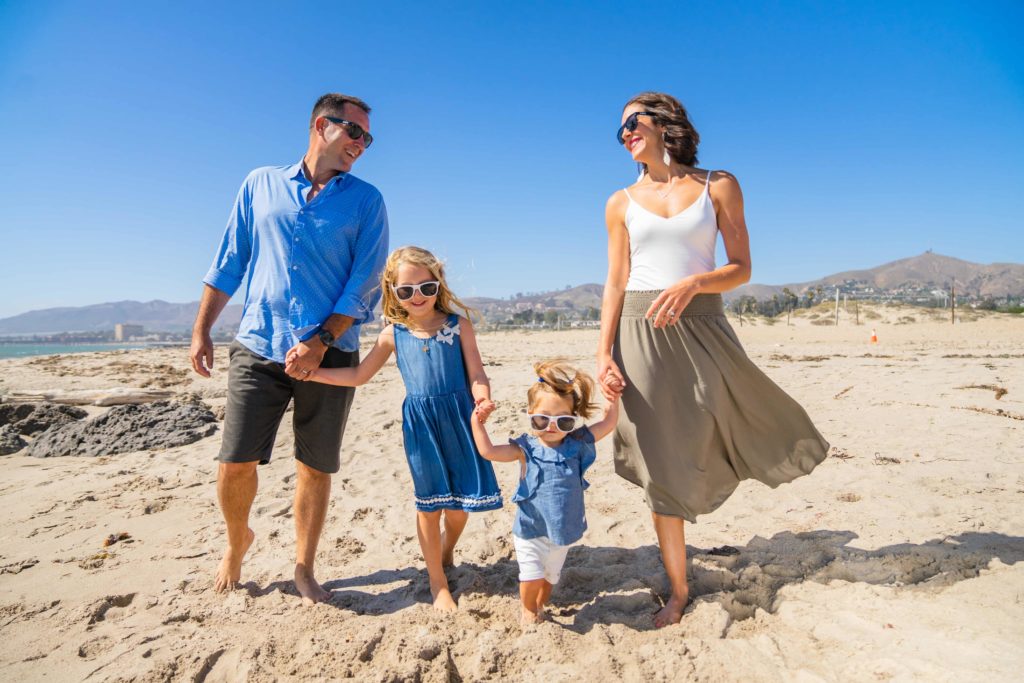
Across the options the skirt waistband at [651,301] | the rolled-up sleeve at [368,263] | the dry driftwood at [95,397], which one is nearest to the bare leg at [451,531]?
the rolled-up sleeve at [368,263]

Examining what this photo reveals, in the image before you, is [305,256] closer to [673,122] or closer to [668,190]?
[668,190]

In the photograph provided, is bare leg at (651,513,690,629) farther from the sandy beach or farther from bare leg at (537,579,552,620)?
bare leg at (537,579,552,620)

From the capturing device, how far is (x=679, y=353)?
2.49 meters

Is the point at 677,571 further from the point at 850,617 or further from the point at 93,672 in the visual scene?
the point at 93,672

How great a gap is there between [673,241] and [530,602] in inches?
67.0

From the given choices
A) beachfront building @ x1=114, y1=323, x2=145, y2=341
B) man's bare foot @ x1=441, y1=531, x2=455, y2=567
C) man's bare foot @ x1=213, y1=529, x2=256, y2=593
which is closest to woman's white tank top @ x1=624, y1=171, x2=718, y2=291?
man's bare foot @ x1=441, y1=531, x2=455, y2=567

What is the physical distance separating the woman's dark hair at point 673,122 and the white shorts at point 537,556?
6.11 ft

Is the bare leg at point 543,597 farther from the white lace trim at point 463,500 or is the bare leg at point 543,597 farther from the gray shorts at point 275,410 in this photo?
the gray shorts at point 275,410

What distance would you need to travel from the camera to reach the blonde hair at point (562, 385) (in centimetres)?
249

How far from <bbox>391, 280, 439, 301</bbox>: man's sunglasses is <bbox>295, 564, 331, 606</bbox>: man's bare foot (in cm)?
154

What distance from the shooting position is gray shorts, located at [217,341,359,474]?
2779mm

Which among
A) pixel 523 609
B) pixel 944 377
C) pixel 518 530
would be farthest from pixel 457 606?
pixel 944 377

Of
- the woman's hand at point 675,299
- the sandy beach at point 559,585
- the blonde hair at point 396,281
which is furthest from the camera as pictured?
the blonde hair at point 396,281

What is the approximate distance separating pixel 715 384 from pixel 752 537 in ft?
4.67
